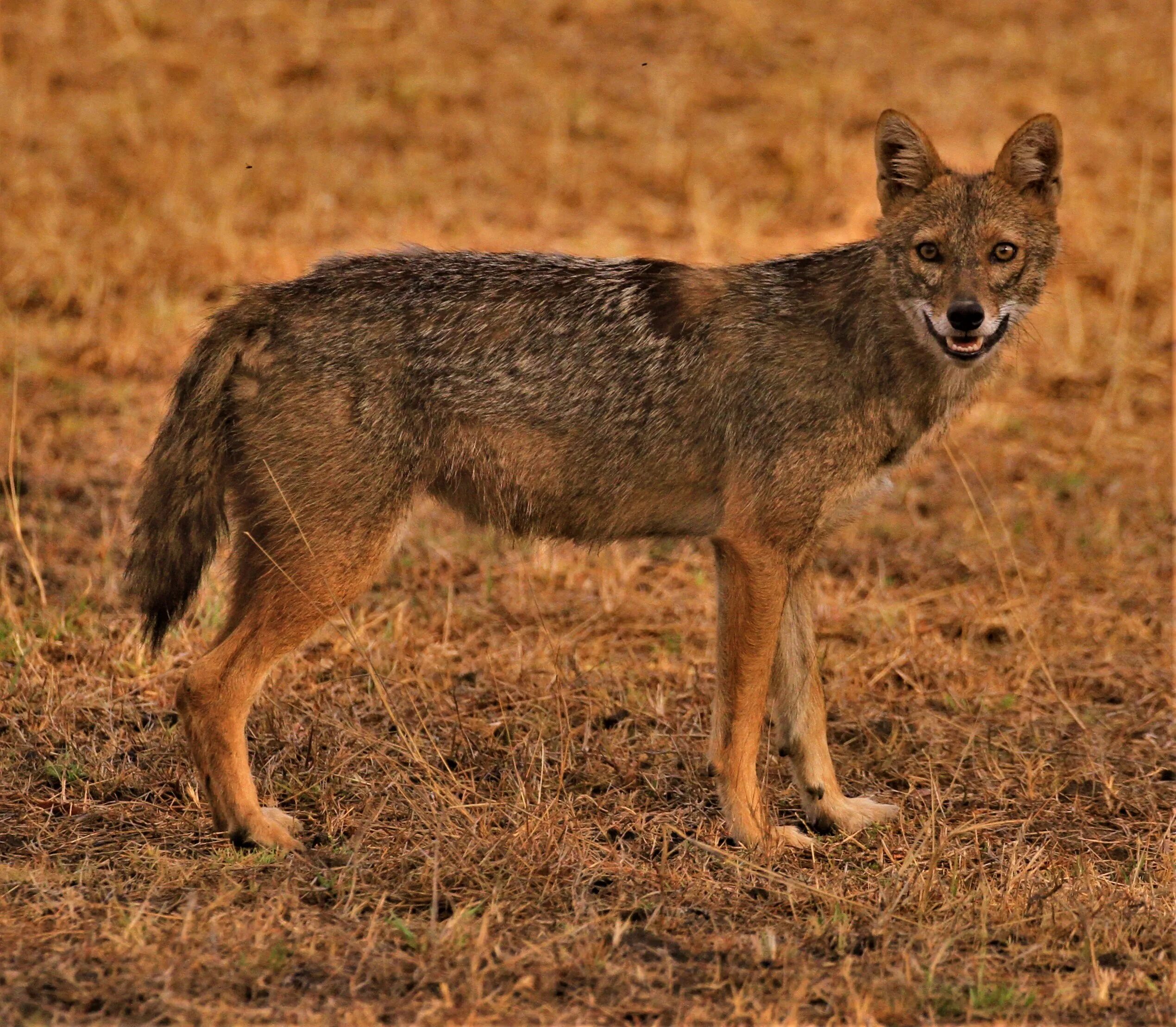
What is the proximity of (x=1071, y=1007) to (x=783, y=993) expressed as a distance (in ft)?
2.64

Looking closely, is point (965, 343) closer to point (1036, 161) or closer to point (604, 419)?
point (1036, 161)

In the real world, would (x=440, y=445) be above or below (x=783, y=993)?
above

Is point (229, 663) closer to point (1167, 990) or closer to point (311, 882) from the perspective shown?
point (311, 882)

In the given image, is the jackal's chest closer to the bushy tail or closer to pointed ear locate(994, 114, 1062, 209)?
pointed ear locate(994, 114, 1062, 209)

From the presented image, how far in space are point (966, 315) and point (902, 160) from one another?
0.80m

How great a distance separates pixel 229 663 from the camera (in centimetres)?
548

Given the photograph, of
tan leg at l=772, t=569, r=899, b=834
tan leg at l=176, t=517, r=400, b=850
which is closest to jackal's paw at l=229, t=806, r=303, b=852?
tan leg at l=176, t=517, r=400, b=850

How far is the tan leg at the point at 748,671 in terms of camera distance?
5664mm

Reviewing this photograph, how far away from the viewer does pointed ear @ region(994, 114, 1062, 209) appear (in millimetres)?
5934

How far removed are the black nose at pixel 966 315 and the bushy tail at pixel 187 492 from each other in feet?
8.21

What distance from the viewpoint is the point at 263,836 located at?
532cm

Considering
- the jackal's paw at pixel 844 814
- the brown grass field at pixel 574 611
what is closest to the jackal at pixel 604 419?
the jackal's paw at pixel 844 814

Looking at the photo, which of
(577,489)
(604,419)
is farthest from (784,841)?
(604,419)

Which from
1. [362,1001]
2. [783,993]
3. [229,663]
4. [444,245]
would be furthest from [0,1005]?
[444,245]
